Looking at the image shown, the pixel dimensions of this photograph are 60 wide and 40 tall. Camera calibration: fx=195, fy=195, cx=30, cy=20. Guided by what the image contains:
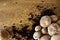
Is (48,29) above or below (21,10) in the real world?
below

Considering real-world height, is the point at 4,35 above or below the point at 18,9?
below

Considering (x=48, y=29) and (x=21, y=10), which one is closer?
(x=48, y=29)

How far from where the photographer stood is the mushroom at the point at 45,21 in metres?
1.38

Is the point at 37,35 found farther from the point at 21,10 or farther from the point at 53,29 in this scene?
the point at 21,10

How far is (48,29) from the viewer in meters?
1.38

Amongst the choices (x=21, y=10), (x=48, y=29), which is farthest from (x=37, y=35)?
(x=21, y=10)

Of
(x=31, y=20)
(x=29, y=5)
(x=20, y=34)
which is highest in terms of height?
(x=29, y=5)

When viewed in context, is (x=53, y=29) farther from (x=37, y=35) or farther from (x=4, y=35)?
(x=4, y=35)

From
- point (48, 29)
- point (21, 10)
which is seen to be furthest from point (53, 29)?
point (21, 10)

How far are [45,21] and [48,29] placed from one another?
0.06 meters

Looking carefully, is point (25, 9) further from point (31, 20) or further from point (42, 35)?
point (42, 35)

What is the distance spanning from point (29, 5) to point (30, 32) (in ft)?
0.68

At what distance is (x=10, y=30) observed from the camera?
1.53m

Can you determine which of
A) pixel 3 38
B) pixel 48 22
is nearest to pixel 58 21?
pixel 48 22
